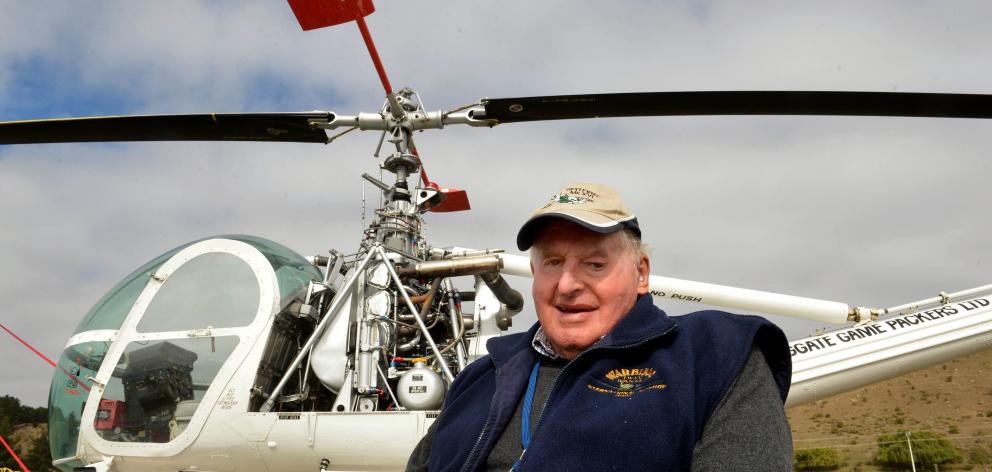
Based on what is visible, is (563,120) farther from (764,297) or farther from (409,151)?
(764,297)

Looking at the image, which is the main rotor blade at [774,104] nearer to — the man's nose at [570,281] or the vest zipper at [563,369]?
the man's nose at [570,281]

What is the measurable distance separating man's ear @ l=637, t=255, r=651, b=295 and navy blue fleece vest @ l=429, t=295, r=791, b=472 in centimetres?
11

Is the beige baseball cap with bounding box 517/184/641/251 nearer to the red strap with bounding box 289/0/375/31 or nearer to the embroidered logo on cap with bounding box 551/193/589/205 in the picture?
the embroidered logo on cap with bounding box 551/193/589/205

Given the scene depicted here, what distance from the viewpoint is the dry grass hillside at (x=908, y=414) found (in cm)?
2602

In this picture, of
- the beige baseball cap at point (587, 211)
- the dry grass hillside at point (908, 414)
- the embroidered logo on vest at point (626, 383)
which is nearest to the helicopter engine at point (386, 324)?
the beige baseball cap at point (587, 211)

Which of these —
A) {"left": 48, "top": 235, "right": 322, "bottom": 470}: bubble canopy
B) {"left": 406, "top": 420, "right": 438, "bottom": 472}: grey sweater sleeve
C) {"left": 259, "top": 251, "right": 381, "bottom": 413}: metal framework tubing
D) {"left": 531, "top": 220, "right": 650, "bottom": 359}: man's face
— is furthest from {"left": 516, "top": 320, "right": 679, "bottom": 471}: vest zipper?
{"left": 48, "top": 235, "right": 322, "bottom": 470}: bubble canopy

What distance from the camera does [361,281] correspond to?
5.69m

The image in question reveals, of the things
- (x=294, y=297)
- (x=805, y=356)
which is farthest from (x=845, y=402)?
(x=294, y=297)

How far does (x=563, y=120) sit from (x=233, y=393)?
11.8ft

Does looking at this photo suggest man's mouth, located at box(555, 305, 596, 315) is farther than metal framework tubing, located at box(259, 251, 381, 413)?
No

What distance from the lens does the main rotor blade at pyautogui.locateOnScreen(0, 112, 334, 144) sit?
5191mm

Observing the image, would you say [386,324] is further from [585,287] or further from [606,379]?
[606,379]

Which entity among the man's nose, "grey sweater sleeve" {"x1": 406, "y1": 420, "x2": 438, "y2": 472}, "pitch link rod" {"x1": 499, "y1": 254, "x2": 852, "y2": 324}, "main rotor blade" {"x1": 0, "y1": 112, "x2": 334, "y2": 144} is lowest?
"grey sweater sleeve" {"x1": 406, "y1": 420, "x2": 438, "y2": 472}

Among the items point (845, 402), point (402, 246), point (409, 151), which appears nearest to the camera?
point (402, 246)
